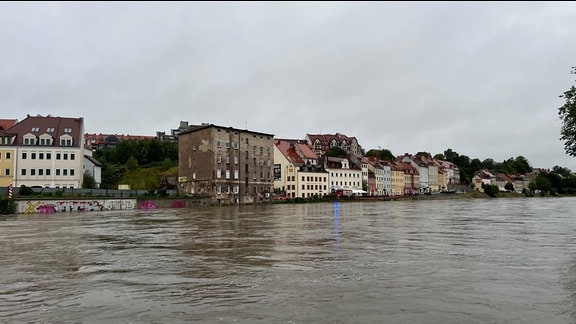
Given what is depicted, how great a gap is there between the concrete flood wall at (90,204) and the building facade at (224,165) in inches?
307

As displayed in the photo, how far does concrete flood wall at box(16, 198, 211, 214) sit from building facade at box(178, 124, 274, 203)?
25.6 feet

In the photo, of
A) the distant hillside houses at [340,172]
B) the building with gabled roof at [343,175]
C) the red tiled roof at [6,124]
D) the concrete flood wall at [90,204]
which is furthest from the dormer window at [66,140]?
the building with gabled roof at [343,175]

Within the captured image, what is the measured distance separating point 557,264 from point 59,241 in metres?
22.3

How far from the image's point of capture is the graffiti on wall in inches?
2415

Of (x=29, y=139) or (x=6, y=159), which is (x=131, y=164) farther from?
(x=6, y=159)

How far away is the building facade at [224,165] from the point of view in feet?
289

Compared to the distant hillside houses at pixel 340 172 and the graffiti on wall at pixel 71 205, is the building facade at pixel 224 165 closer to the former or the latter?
the distant hillside houses at pixel 340 172

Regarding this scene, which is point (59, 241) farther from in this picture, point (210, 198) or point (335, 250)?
point (210, 198)

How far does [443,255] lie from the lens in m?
16.8

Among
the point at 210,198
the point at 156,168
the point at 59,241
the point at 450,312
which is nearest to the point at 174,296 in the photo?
the point at 450,312

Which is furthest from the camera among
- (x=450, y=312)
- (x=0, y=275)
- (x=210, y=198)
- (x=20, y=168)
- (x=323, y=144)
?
(x=323, y=144)

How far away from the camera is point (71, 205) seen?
65.1 m

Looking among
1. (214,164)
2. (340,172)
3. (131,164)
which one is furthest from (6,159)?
(340,172)

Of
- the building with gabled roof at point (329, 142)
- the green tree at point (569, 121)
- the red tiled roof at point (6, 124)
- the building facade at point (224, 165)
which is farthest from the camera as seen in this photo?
the building with gabled roof at point (329, 142)
